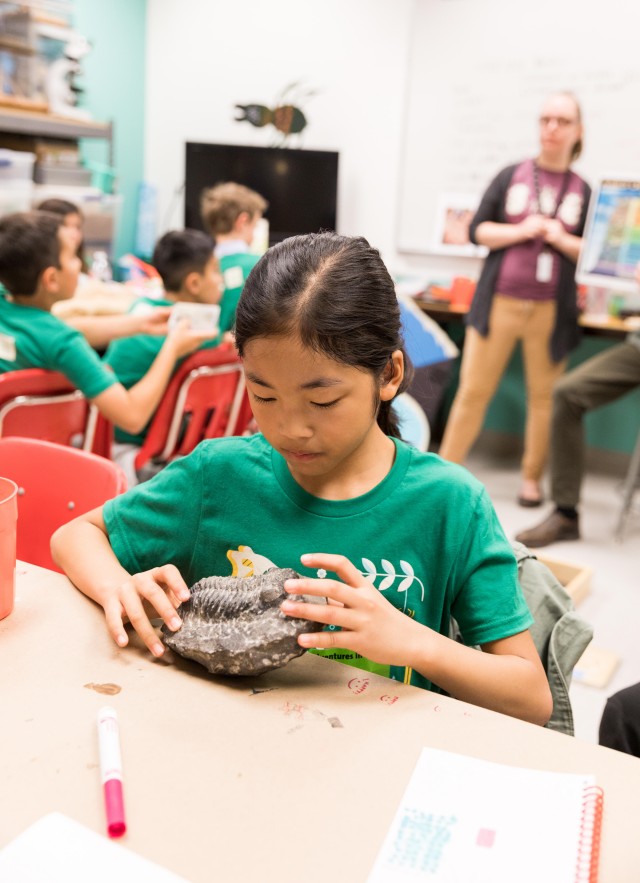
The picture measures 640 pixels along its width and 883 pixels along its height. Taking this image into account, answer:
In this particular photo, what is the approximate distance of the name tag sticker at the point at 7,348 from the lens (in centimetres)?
204

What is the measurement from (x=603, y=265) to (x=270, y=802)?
2994mm

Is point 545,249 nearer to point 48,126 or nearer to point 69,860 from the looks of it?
point 48,126

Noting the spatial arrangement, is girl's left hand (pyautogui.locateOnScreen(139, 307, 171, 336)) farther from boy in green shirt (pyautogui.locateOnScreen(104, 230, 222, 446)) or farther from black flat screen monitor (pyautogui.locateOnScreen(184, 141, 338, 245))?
black flat screen monitor (pyautogui.locateOnScreen(184, 141, 338, 245))

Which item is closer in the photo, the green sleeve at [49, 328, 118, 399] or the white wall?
the green sleeve at [49, 328, 118, 399]

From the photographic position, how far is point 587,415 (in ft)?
14.1

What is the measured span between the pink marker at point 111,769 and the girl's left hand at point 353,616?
183mm

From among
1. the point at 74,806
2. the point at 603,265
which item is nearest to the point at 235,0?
the point at 603,265

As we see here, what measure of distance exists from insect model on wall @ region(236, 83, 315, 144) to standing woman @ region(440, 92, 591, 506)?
5.36 ft

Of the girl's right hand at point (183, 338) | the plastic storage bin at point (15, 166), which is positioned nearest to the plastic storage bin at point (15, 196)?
the plastic storage bin at point (15, 166)

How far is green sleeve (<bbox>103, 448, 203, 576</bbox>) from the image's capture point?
41.6 inches

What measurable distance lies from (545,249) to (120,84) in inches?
114

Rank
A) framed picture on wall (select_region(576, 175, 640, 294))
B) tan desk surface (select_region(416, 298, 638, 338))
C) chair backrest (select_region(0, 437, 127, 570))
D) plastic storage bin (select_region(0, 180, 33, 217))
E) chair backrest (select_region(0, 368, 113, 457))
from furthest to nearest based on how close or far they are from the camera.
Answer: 1. plastic storage bin (select_region(0, 180, 33, 217))
2. tan desk surface (select_region(416, 298, 638, 338))
3. framed picture on wall (select_region(576, 175, 640, 294))
4. chair backrest (select_region(0, 368, 113, 457))
5. chair backrest (select_region(0, 437, 127, 570))

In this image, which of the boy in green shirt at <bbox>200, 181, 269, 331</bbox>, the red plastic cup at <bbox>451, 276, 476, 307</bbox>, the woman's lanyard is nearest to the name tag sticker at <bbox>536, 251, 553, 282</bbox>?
the woman's lanyard

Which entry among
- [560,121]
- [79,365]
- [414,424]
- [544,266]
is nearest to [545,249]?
[544,266]
